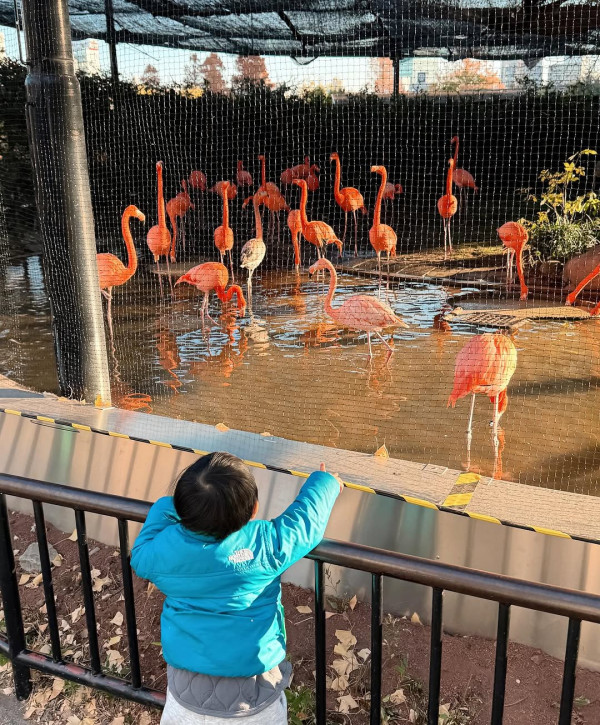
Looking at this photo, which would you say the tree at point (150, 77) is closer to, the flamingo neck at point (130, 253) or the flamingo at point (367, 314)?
the flamingo neck at point (130, 253)

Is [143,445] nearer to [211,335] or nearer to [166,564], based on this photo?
[166,564]

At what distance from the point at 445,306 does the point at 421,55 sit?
124 inches

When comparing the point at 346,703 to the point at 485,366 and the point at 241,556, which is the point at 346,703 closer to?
the point at 241,556

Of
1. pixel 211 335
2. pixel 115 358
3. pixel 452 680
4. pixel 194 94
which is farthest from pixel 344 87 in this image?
pixel 452 680

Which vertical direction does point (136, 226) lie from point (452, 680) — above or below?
above

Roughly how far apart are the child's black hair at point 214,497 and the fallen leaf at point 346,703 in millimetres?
863

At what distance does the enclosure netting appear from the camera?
4160 mm

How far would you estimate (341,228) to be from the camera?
34.0 feet

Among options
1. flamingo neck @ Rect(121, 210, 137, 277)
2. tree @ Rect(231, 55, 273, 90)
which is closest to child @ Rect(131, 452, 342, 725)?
flamingo neck @ Rect(121, 210, 137, 277)

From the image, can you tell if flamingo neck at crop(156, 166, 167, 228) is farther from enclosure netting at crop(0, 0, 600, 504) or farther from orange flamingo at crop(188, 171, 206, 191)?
orange flamingo at crop(188, 171, 206, 191)

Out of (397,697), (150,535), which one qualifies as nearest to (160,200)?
(397,697)

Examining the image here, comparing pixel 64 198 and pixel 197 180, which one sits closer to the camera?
pixel 64 198

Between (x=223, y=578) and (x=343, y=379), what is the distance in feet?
11.3

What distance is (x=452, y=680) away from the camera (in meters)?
1.86
